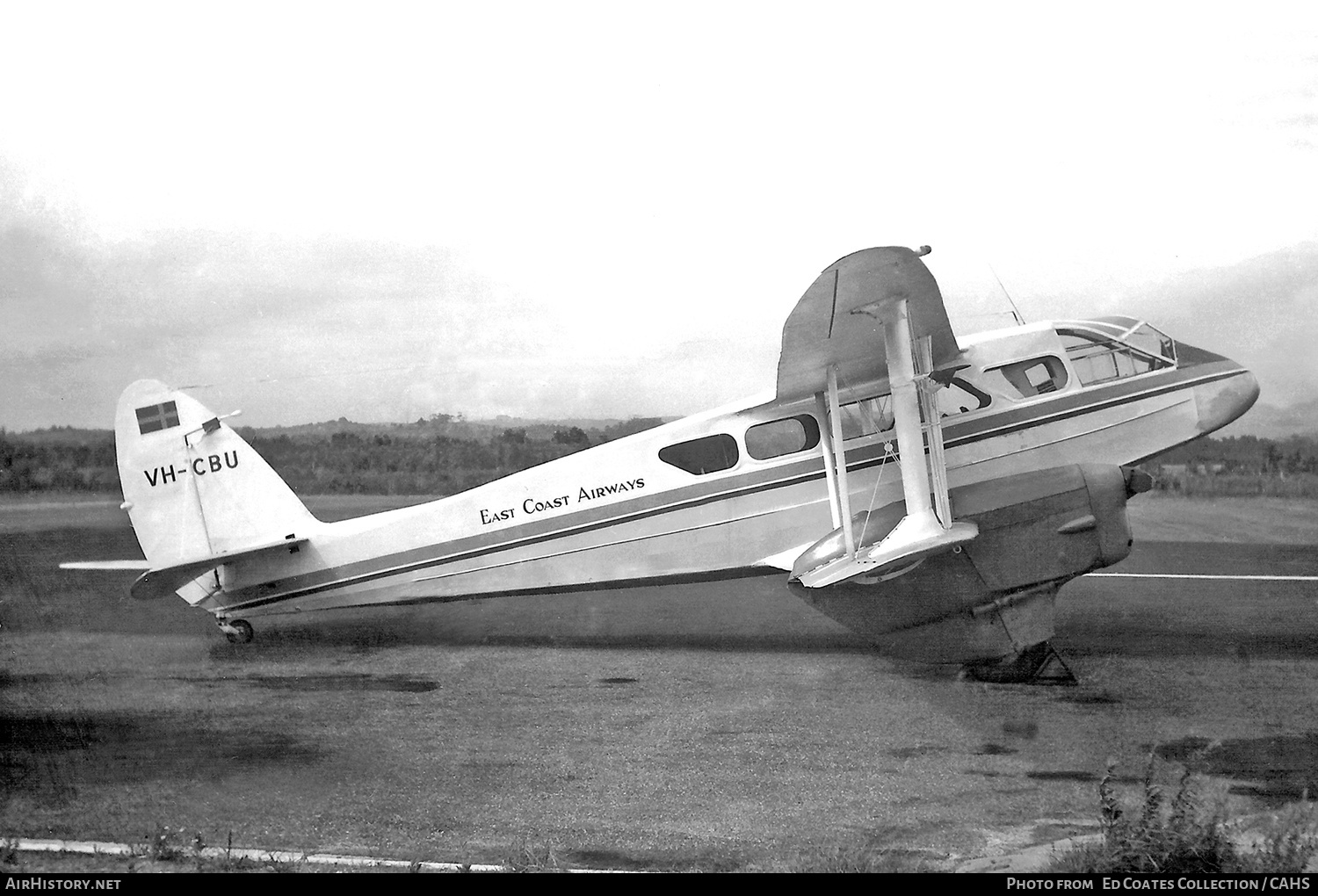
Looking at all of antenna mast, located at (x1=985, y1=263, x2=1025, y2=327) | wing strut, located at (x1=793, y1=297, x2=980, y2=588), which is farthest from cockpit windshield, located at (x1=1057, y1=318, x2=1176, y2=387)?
wing strut, located at (x1=793, y1=297, x2=980, y2=588)

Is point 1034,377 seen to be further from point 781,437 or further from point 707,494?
point 707,494

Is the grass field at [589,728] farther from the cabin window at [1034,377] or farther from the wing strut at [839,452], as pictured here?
the cabin window at [1034,377]

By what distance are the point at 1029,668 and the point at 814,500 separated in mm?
1407

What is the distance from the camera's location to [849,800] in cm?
367

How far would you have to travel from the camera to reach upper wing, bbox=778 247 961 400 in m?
3.76

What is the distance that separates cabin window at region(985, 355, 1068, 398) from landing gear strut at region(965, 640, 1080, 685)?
1.38 meters

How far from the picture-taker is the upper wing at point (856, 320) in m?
3.76

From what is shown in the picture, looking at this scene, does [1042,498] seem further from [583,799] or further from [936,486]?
[583,799]

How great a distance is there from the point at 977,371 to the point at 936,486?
31.8 inches

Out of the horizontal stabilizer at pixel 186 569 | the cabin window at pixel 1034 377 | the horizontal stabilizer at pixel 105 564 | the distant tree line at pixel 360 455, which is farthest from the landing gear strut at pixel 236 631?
the cabin window at pixel 1034 377

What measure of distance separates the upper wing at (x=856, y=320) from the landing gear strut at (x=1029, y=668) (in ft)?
5.23

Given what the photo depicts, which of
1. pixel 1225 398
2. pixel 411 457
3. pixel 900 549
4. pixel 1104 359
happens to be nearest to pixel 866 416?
pixel 900 549
